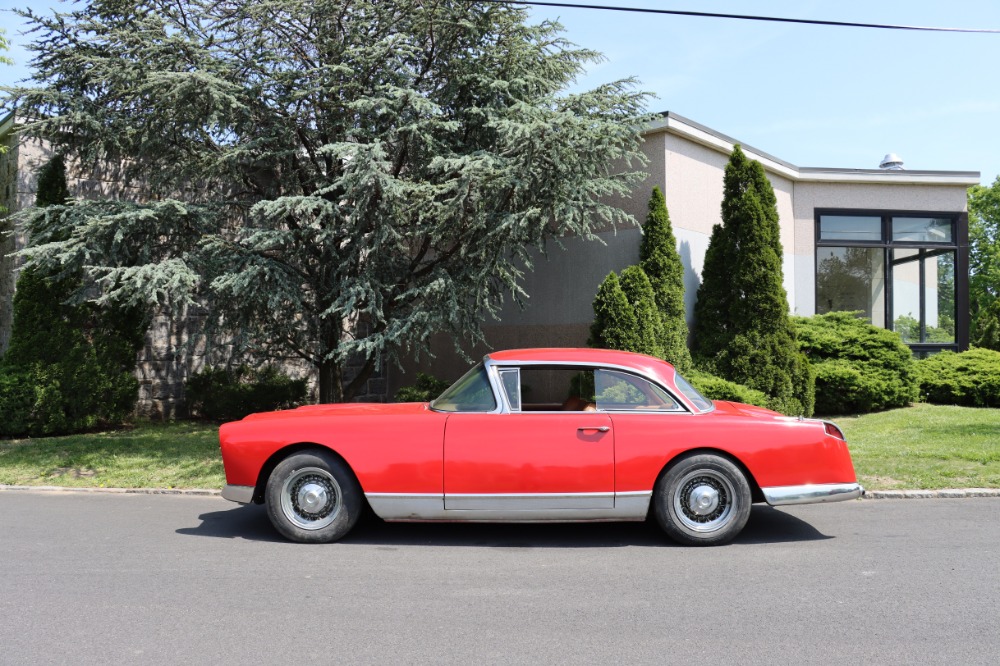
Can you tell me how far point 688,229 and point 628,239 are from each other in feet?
3.88

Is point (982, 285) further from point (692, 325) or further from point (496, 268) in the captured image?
point (496, 268)

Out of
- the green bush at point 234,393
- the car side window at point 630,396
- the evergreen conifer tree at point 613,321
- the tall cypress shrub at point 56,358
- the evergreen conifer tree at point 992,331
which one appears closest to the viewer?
the car side window at point 630,396

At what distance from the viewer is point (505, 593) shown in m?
4.74

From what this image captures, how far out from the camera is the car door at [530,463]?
5.82m

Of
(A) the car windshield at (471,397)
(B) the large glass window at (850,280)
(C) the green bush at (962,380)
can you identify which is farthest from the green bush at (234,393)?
(C) the green bush at (962,380)

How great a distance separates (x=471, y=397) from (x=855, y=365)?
983cm

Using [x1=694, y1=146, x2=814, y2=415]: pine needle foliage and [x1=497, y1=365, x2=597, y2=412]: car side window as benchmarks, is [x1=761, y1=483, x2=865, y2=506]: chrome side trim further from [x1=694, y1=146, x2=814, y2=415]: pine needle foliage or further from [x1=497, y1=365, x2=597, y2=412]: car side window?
[x1=694, y1=146, x2=814, y2=415]: pine needle foliage

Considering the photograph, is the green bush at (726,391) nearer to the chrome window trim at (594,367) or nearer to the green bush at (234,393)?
the chrome window trim at (594,367)

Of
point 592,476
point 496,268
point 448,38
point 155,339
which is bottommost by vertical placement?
point 592,476

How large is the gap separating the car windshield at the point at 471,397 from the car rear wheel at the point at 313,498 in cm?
95

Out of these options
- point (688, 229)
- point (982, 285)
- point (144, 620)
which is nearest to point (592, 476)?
point (144, 620)

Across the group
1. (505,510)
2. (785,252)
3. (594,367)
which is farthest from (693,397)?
(785,252)

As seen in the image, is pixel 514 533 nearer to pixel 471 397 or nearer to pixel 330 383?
pixel 471 397

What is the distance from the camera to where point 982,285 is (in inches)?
1754
